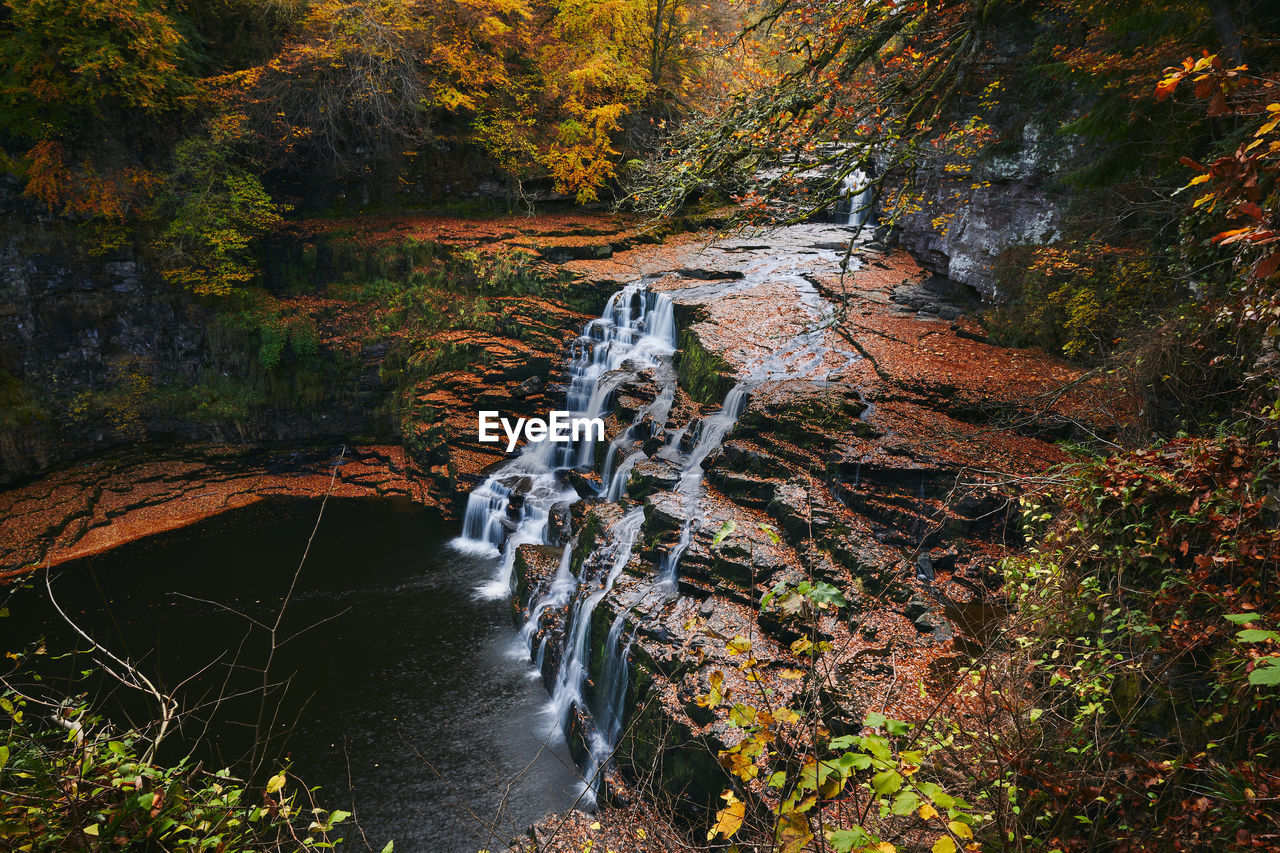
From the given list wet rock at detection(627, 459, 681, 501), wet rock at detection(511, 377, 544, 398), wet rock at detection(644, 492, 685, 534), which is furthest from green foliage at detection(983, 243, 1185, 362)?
wet rock at detection(511, 377, 544, 398)

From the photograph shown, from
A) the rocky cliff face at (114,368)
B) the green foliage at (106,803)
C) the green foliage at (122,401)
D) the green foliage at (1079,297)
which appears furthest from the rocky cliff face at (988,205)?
the green foliage at (122,401)

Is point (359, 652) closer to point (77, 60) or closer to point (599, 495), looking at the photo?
point (599, 495)

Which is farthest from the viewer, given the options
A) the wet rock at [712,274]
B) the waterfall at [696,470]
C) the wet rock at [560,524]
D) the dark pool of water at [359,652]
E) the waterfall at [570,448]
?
the wet rock at [712,274]

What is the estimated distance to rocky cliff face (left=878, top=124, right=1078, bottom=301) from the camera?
382 inches

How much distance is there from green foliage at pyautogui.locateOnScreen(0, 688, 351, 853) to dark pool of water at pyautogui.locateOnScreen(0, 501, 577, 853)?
11.2ft

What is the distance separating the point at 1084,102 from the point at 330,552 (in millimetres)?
15031

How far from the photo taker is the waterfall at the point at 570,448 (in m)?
12.3

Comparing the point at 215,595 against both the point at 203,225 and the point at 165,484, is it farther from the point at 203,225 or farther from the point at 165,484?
the point at 203,225

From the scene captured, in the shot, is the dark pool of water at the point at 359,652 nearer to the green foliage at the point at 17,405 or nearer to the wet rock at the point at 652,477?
the wet rock at the point at 652,477

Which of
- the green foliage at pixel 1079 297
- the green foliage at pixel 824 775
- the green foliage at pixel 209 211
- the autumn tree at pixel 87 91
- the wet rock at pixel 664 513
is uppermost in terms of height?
the autumn tree at pixel 87 91

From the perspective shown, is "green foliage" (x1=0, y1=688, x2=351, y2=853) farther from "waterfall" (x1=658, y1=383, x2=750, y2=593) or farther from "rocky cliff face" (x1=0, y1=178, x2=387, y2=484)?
"rocky cliff face" (x1=0, y1=178, x2=387, y2=484)

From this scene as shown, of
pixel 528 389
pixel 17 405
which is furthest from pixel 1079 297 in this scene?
pixel 17 405

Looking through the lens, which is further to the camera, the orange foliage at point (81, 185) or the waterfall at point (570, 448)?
the orange foliage at point (81, 185)

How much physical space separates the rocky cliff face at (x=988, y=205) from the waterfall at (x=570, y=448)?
211 inches
